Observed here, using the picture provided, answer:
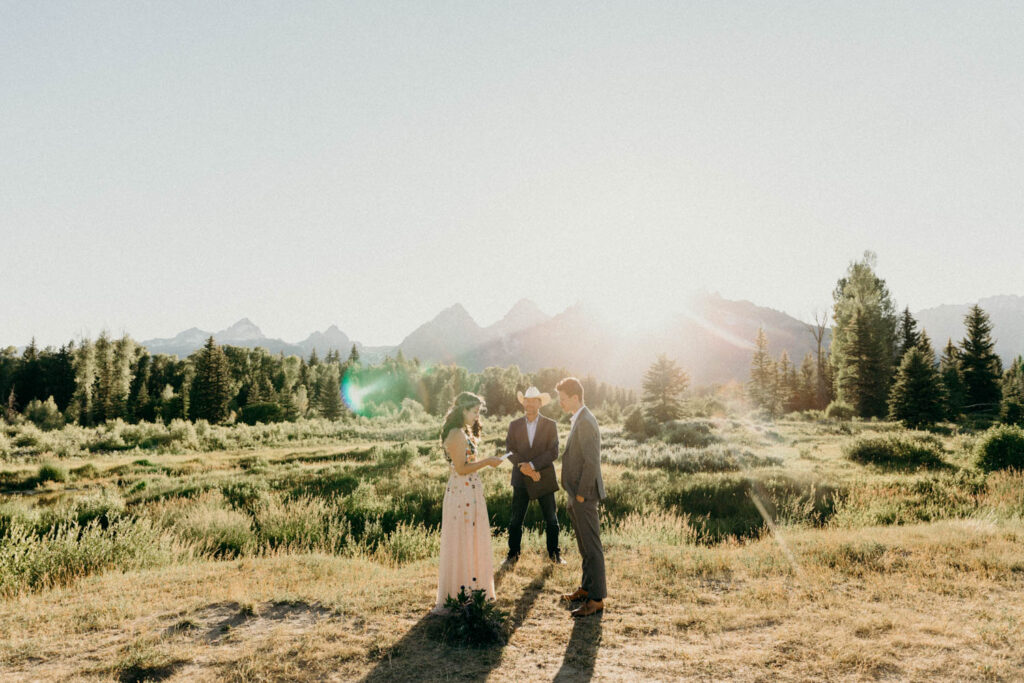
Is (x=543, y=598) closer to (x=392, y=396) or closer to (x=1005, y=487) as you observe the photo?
(x=1005, y=487)

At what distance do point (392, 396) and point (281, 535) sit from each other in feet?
318

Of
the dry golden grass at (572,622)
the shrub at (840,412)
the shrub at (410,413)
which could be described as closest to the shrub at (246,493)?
the dry golden grass at (572,622)

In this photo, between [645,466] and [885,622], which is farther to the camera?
[645,466]

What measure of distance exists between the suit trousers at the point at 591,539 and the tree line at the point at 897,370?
35408mm

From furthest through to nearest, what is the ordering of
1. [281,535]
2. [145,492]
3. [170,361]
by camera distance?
[170,361], [145,492], [281,535]

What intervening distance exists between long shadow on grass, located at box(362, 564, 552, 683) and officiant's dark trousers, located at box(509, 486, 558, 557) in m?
2.02

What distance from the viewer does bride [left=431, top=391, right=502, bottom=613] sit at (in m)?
6.06

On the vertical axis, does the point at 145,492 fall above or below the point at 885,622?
below

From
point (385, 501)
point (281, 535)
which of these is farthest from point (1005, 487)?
point (281, 535)

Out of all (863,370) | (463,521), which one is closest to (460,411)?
(463,521)

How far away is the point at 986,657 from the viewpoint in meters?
5.23

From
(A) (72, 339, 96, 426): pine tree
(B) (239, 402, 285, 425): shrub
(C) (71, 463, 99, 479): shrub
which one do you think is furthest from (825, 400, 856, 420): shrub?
(A) (72, 339, 96, 426): pine tree

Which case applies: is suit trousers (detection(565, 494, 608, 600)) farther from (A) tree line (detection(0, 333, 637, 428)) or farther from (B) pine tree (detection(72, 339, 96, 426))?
(B) pine tree (detection(72, 339, 96, 426))

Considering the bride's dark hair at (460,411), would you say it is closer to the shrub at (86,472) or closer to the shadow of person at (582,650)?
the shadow of person at (582,650)
